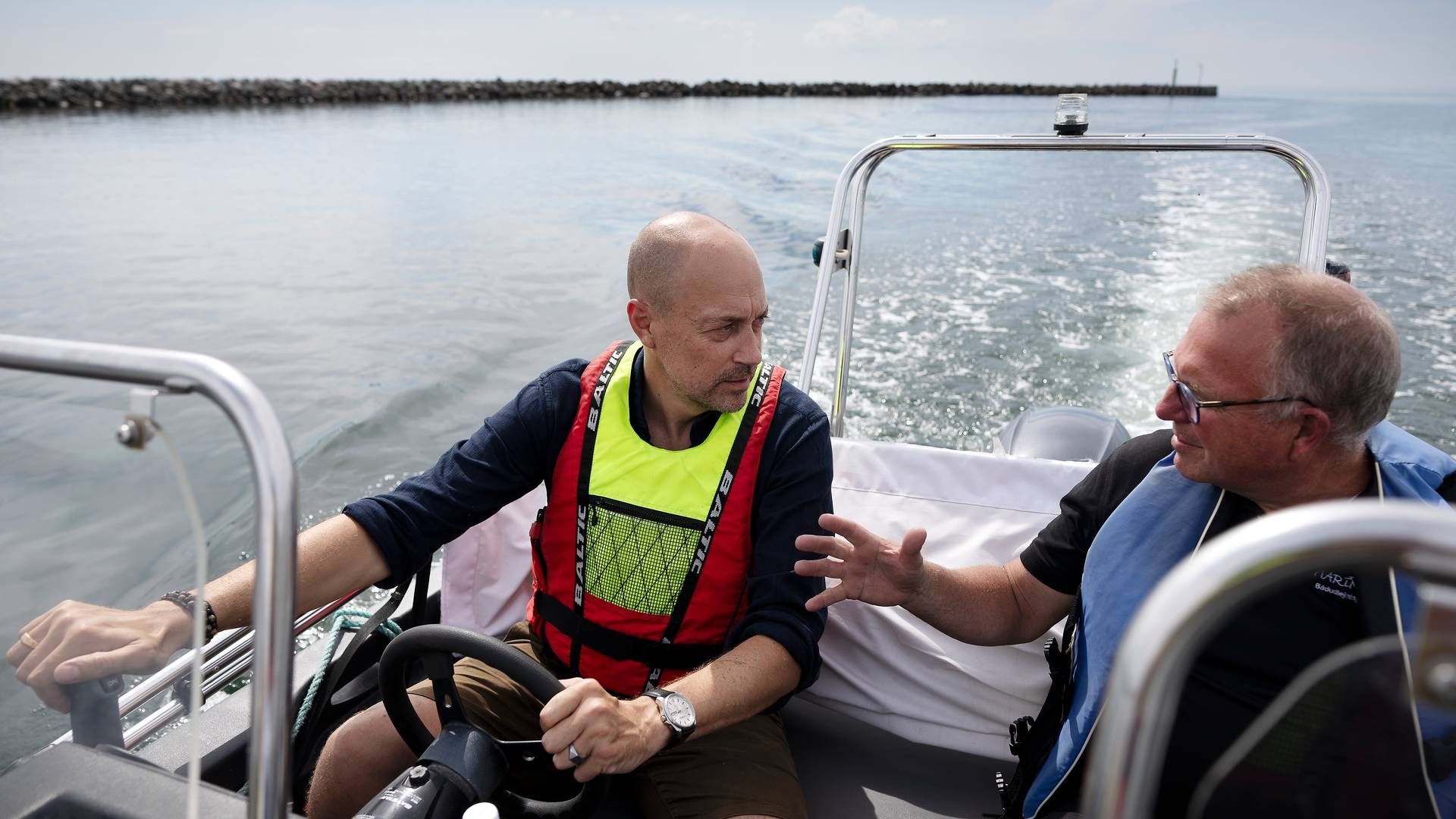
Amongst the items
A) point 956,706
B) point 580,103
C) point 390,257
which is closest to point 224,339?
point 390,257

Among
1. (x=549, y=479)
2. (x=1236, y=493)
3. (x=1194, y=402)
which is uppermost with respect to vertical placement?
(x=1194, y=402)

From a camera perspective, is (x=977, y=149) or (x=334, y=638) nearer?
(x=334, y=638)

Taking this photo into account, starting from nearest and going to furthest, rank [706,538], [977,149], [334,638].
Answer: [706,538]
[334,638]
[977,149]

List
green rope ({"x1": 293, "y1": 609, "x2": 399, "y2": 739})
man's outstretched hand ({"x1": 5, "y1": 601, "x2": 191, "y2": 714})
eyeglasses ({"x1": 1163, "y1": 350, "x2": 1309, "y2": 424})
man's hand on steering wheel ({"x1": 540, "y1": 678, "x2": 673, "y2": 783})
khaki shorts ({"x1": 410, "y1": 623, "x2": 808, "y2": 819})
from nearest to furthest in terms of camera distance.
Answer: man's outstretched hand ({"x1": 5, "y1": 601, "x2": 191, "y2": 714})
man's hand on steering wheel ({"x1": 540, "y1": 678, "x2": 673, "y2": 783})
eyeglasses ({"x1": 1163, "y1": 350, "x2": 1309, "y2": 424})
khaki shorts ({"x1": 410, "y1": 623, "x2": 808, "y2": 819})
green rope ({"x1": 293, "y1": 609, "x2": 399, "y2": 739})

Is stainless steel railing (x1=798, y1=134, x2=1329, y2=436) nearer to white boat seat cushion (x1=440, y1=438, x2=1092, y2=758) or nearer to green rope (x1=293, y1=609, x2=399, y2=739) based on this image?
white boat seat cushion (x1=440, y1=438, x2=1092, y2=758)

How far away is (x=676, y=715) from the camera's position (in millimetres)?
1342

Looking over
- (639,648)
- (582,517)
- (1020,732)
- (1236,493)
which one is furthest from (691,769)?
(1236,493)

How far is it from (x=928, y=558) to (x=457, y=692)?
97 cm

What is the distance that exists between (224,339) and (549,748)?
7.05 m

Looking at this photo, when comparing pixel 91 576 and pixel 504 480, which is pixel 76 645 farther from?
pixel 91 576

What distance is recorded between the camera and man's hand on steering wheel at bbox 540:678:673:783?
119 centimetres

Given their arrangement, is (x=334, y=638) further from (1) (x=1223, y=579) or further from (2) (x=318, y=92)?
(2) (x=318, y=92)

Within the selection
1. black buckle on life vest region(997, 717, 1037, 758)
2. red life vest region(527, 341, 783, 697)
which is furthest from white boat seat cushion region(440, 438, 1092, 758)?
red life vest region(527, 341, 783, 697)

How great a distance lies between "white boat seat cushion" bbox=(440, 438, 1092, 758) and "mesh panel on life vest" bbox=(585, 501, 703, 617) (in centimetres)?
41
